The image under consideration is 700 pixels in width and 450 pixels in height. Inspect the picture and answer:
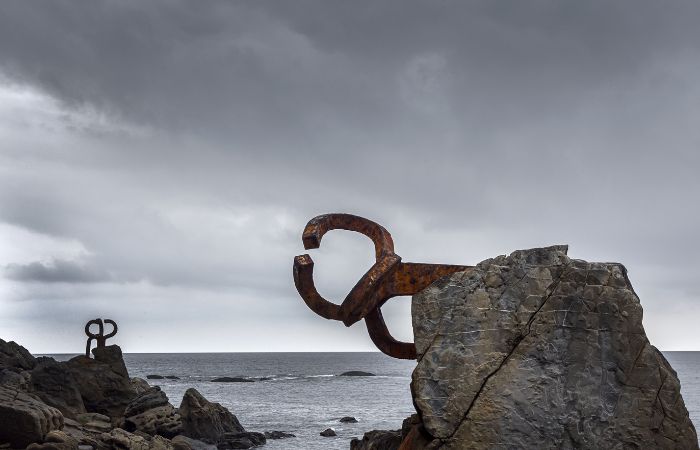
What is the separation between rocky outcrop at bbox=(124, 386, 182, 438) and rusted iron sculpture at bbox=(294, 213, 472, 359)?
15266mm

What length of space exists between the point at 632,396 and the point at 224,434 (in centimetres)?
2248

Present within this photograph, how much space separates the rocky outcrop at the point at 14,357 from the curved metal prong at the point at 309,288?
21.5 metres

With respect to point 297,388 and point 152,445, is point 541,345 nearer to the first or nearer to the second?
point 152,445

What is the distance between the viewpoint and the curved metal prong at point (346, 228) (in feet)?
16.2

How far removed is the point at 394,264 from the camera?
4.88 m

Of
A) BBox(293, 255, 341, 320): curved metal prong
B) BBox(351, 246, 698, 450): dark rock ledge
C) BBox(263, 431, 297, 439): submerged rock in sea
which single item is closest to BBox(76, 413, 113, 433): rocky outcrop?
BBox(293, 255, 341, 320): curved metal prong

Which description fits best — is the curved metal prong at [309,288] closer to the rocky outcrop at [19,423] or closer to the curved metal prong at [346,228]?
the curved metal prong at [346,228]

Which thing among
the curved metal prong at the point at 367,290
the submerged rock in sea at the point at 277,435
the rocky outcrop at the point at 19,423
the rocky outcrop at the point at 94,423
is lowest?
the submerged rock in sea at the point at 277,435

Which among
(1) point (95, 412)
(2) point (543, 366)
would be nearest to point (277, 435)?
(1) point (95, 412)

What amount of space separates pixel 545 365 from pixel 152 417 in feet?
54.4

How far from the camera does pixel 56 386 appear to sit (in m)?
18.3

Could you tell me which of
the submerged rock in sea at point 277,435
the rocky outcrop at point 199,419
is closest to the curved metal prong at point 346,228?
the rocky outcrop at point 199,419

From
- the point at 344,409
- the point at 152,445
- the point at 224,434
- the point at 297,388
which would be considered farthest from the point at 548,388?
the point at 297,388

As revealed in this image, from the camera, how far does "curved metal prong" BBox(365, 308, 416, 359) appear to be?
510 cm
